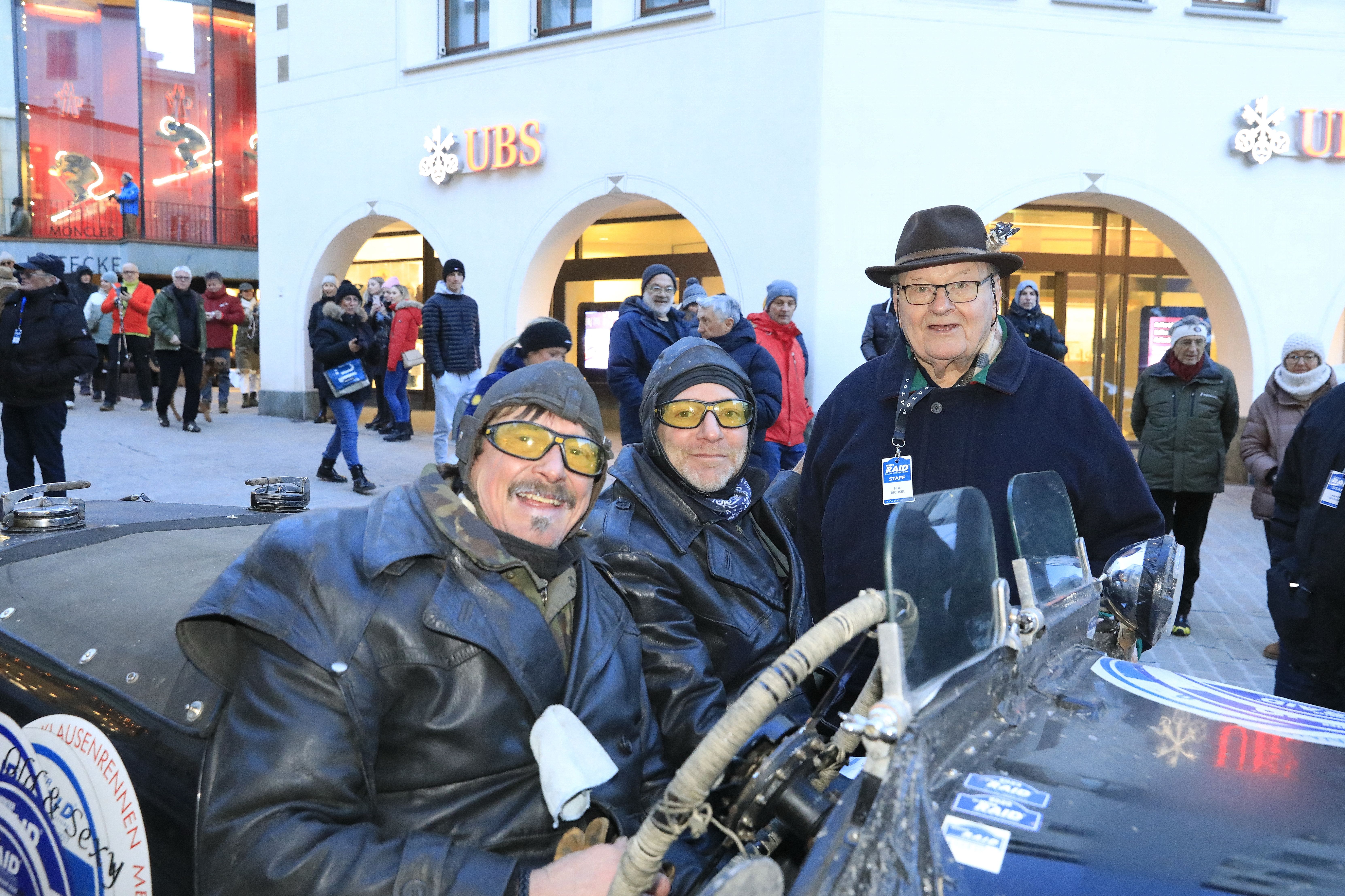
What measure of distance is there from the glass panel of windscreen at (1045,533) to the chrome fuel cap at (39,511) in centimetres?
239

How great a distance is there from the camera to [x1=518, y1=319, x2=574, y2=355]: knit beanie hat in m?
5.05

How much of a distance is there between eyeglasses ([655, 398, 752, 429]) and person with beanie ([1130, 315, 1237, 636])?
427 centimetres

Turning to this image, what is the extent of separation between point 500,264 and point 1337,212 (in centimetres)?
877

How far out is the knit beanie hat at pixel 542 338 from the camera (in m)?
5.05

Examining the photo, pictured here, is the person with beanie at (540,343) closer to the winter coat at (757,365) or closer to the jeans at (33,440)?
the winter coat at (757,365)

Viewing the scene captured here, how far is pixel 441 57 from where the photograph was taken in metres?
12.0

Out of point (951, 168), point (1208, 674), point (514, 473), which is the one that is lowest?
point (1208, 674)

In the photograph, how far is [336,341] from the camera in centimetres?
860

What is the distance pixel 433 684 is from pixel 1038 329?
894cm

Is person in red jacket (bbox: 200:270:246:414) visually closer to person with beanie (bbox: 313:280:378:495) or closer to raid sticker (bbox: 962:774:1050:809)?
person with beanie (bbox: 313:280:378:495)

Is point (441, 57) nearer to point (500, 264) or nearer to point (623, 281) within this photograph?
point (500, 264)

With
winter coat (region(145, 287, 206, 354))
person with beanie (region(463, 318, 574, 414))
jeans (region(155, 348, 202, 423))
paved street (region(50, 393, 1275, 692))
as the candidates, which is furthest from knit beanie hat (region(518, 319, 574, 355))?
jeans (region(155, 348, 202, 423))

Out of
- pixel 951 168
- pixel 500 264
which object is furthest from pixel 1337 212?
pixel 500 264

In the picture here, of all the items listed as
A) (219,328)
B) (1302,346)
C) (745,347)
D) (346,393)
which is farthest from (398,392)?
(1302,346)
